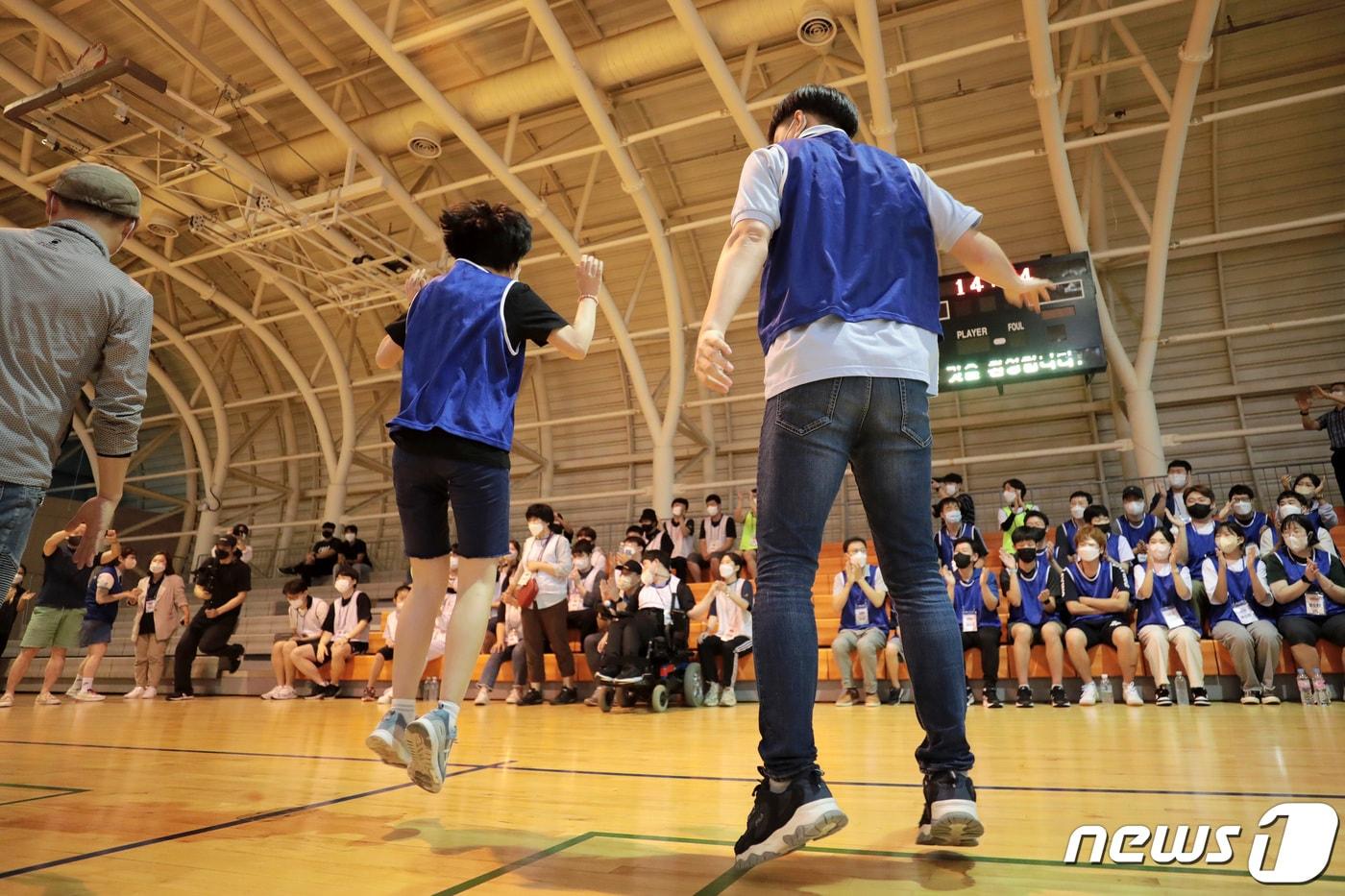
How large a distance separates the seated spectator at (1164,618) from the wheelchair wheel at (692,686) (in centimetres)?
325

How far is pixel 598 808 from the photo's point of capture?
2.13m

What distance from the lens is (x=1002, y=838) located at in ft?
5.54

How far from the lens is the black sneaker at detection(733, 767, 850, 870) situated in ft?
4.67

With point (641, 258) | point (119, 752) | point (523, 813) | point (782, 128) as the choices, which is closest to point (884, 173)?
point (782, 128)

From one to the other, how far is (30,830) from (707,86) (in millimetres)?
11191

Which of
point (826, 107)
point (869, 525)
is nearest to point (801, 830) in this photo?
point (869, 525)

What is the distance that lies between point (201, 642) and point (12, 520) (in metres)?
8.15

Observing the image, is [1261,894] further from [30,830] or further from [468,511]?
[30,830]

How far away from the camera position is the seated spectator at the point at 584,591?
7.37 metres

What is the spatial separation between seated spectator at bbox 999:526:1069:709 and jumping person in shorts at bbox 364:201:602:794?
191 inches

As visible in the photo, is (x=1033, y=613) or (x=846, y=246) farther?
(x=1033, y=613)

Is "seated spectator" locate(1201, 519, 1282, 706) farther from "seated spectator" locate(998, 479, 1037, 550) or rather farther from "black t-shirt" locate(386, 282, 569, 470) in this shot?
"black t-shirt" locate(386, 282, 569, 470)

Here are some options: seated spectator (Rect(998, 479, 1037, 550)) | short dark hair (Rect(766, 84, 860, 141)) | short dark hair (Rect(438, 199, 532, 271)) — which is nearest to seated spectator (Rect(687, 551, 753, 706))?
seated spectator (Rect(998, 479, 1037, 550))

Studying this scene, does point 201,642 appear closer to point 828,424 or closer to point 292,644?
point 292,644
